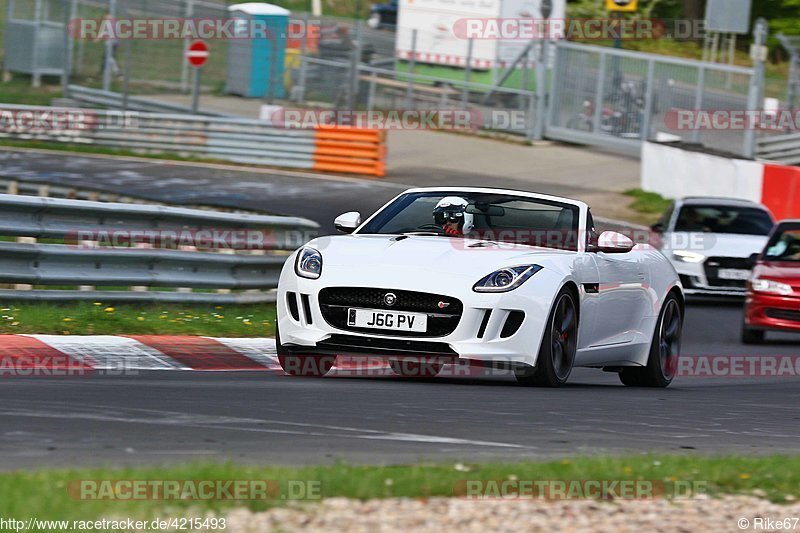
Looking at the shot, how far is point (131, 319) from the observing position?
37.4 feet

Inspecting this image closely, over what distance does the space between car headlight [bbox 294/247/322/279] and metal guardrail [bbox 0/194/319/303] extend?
9.47 feet

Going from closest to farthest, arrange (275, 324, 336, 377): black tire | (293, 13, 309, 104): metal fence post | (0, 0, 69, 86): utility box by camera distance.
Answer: (275, 324, 336, 377): black tire < (293, 13, 309, 104): metal fence post < (0, 0, 69, 86): utility box

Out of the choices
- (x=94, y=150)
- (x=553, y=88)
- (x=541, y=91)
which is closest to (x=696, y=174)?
(x=553, y=88)

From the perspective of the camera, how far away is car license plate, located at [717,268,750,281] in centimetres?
1859

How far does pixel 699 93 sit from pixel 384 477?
25693 mm

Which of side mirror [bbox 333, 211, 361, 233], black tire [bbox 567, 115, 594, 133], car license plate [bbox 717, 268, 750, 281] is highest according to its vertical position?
side mirror [bbox 333, 211, 361, 233]

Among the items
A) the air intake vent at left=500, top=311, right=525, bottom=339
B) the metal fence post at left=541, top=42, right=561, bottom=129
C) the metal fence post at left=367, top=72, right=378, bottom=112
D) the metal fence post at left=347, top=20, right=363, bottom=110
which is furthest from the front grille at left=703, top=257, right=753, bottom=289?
the metal fence post at left=367, top=72, right=378, bottom=112

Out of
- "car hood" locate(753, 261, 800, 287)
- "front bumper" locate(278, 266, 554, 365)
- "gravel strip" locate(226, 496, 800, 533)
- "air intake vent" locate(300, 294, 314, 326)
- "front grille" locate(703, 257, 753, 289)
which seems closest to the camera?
"gravel strip" locate(226, 496, 800, 533)

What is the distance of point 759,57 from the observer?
27891 millimetres

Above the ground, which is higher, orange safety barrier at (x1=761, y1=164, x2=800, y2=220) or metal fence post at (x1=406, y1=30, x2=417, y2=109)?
metal fence post at (x1=406, y1=30, x2=417, y2=109)

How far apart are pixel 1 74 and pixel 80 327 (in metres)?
26.0

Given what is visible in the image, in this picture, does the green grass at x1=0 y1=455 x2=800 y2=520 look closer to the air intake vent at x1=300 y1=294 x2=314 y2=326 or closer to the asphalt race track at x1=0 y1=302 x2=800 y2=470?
the asphalt race track at x1=0 y1=302 x2=800 y2=470

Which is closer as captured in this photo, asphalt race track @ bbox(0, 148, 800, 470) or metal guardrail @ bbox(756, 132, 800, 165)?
asphalt race track @ bbox(0, 148, 800, 470)

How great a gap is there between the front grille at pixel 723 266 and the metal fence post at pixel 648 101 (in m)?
13.1
